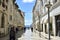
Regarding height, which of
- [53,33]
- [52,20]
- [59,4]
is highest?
[59,4]

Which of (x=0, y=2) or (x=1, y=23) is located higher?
(x=0, y=2)

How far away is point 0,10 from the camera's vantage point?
32.0 m

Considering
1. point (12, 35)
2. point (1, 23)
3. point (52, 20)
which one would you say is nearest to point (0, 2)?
point (1, 23)

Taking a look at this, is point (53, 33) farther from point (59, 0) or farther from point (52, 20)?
point (59, 0)

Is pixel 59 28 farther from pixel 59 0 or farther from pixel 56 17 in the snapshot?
pixel 59 0

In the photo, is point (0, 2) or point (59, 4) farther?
point (0, 2)

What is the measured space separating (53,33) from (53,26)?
3.89 feet

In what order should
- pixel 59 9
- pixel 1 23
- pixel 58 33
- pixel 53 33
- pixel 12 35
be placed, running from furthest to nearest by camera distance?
pixel 1 23 < pixel 53 33 < pixel 58 33 < pixel 59 9 < pixel 12 35

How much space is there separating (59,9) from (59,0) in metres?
1.28

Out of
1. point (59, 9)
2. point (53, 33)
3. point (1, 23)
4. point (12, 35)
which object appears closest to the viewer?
point (12, 35)

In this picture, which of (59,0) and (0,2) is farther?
(0,2)

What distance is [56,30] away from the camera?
97.4 feet

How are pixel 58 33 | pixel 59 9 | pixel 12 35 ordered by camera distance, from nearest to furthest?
pixel 12 35, pixel 59 9, pixel 58 33

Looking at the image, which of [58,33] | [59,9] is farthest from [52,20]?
[59,9]
